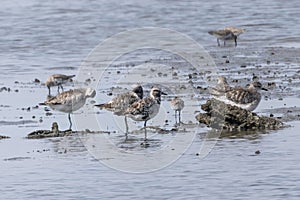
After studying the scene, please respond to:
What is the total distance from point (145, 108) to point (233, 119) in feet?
4.17

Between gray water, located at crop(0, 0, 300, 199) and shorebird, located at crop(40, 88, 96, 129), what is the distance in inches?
9.5

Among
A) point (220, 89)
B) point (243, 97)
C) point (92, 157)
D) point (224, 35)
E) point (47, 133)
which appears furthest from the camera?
point (224, 35)

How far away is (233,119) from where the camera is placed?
46.1 feet

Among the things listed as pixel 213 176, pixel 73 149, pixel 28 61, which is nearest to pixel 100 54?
pixel 28 61

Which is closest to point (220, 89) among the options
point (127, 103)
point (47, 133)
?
point (127, 103)

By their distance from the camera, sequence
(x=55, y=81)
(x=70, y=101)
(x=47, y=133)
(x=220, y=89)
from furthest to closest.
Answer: (x=55, y=81)
(x=220, y=89)
(x=70, y=101)
(x=47, y=133)

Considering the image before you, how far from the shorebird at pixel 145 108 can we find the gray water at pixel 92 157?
777mm

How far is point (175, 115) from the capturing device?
1497 cm

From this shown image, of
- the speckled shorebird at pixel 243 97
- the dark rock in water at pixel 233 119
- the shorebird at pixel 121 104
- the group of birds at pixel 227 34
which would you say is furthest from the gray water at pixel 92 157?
the shorebird at pixel 121 104

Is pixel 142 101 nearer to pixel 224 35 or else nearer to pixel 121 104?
pixel 121 104

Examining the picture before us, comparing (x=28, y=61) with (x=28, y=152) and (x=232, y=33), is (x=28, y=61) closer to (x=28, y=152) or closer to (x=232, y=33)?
(x=232, y=33)

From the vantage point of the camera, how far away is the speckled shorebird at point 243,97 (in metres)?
14.6

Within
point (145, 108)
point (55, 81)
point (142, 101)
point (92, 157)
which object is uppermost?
point (55, 81)

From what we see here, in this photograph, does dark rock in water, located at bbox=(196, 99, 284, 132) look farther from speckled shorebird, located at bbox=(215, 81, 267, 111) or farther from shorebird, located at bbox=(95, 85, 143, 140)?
shorebird, located at bbox=(95, 85, 143, 140)
